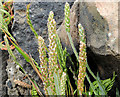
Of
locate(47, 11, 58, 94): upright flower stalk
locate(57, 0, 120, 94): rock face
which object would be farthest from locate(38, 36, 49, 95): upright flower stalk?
locate(57, 0, 120, 94): rock face

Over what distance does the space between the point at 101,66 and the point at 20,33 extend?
57cm

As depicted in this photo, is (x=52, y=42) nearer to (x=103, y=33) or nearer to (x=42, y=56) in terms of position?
(x=42, y=56)

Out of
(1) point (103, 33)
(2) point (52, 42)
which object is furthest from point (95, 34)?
(2) point (52, 42)

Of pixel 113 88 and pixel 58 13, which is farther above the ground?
pixel 58 13

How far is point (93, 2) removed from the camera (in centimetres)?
68

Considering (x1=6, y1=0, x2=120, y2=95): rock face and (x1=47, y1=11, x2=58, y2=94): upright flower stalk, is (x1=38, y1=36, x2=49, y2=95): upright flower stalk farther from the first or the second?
(x1=6, y1=0, x2=120, y2=95): rock face

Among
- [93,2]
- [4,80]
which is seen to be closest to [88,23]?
[93,2]

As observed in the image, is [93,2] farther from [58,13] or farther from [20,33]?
[20,33]

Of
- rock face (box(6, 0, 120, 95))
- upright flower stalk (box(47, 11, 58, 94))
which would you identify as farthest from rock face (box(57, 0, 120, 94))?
upright flower stalk (box(47, 11, 58, 94))

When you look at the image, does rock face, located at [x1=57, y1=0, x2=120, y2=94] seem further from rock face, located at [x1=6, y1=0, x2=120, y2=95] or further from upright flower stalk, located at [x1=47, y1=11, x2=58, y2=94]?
upright flower stalk, located at [x1=47, y1=11, x2=58, y2=94]

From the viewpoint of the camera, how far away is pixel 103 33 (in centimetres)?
65

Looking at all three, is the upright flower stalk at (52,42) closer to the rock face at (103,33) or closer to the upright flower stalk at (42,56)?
the upright flower stalk at (42,56)

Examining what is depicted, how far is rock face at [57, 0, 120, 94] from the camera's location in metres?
0.61

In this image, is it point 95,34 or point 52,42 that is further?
point 95,34
